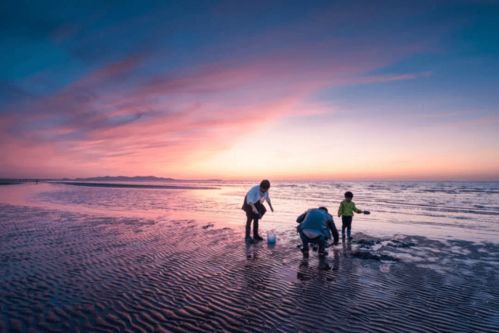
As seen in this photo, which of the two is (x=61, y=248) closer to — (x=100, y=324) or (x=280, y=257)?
(x=100, y=324)

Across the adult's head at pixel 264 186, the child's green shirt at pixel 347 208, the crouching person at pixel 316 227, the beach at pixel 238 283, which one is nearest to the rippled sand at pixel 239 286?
the beach at pixel 238 283

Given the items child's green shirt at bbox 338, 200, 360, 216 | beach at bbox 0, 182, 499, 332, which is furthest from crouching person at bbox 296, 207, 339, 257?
child's green shirt at bbox 338, 200, 360, 216

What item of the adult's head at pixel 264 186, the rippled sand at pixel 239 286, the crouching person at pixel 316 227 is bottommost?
the rippled sand at pixel 239 286

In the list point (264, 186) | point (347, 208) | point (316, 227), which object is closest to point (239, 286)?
point (316, 227)

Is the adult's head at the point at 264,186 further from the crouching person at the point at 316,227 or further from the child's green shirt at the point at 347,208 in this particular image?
the child's green shirt at the point at 347,208

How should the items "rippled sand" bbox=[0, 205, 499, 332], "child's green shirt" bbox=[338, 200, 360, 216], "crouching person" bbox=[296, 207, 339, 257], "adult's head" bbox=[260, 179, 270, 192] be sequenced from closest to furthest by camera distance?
"rippled sand" bbox=[0, 205, 499, 332]
"crouching person" bbox=[296, 207, 339, 257]
"adult's head" bbox=[260, 179, 270, 192]
"child's green shirt" bbox=[338, 200, 360, 216]

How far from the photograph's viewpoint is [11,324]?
501 centimetres

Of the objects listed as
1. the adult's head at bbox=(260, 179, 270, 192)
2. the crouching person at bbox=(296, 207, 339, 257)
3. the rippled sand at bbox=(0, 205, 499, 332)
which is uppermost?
the adult's head at bbox=(260, 179, 270, 192)

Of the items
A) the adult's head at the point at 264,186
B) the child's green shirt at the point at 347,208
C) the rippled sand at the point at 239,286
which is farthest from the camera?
the child's green shirt at the point at 347,208

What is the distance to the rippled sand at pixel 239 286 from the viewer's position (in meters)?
5.21

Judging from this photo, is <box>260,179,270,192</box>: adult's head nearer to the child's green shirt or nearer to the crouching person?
the crouching person

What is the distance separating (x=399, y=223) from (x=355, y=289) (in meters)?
12.5

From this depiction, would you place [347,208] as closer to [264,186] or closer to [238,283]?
[264,186]

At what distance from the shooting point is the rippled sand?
521cm
